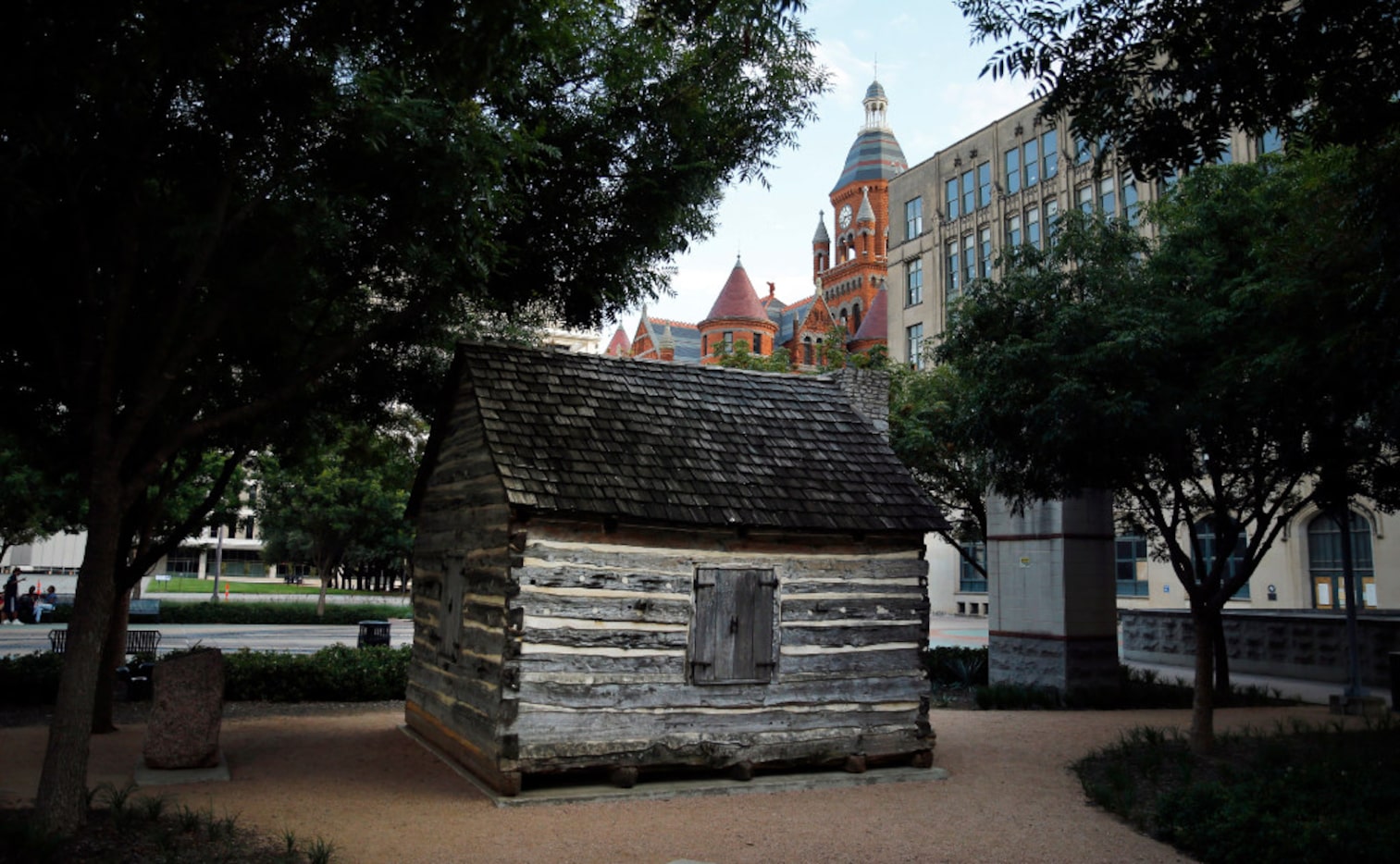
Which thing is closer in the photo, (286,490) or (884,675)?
(884,675)

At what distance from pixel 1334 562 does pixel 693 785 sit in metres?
31.6

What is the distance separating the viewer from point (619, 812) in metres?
10.2

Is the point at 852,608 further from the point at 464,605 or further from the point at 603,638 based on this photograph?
the point at 464,605

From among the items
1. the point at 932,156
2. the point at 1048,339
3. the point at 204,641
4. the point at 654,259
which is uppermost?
the point at 932,156

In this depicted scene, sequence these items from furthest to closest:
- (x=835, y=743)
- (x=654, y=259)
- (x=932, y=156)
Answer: (x=932, y=156) → (x=654, y=259) → (x=835, y=743)

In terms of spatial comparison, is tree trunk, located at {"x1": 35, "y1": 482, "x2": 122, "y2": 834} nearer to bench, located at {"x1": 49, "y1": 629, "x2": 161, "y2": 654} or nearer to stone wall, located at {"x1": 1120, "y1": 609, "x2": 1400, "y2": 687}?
bench, located at {"x1": 49, "y1": 629, "x2": 161, "y2": 654}

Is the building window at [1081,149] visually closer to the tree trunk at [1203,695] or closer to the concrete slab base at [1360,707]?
the tree trunk at [1203,695]

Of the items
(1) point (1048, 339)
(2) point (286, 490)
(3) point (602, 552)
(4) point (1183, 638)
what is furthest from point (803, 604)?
(2) point (286, 490)

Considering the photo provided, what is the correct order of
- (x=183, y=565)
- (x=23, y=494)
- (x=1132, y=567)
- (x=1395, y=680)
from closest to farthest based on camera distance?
(x=1395, y=680)
(x=23, y=494)
(x=1132, y=567)
(x=183, y=565)

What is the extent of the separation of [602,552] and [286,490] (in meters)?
29.7

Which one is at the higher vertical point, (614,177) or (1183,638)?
(614,177)

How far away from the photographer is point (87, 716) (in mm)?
→ 8414

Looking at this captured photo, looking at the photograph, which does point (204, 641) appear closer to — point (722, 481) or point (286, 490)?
point (286, 490)

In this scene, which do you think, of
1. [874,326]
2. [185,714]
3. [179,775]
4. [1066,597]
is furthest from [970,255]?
[179,775]
